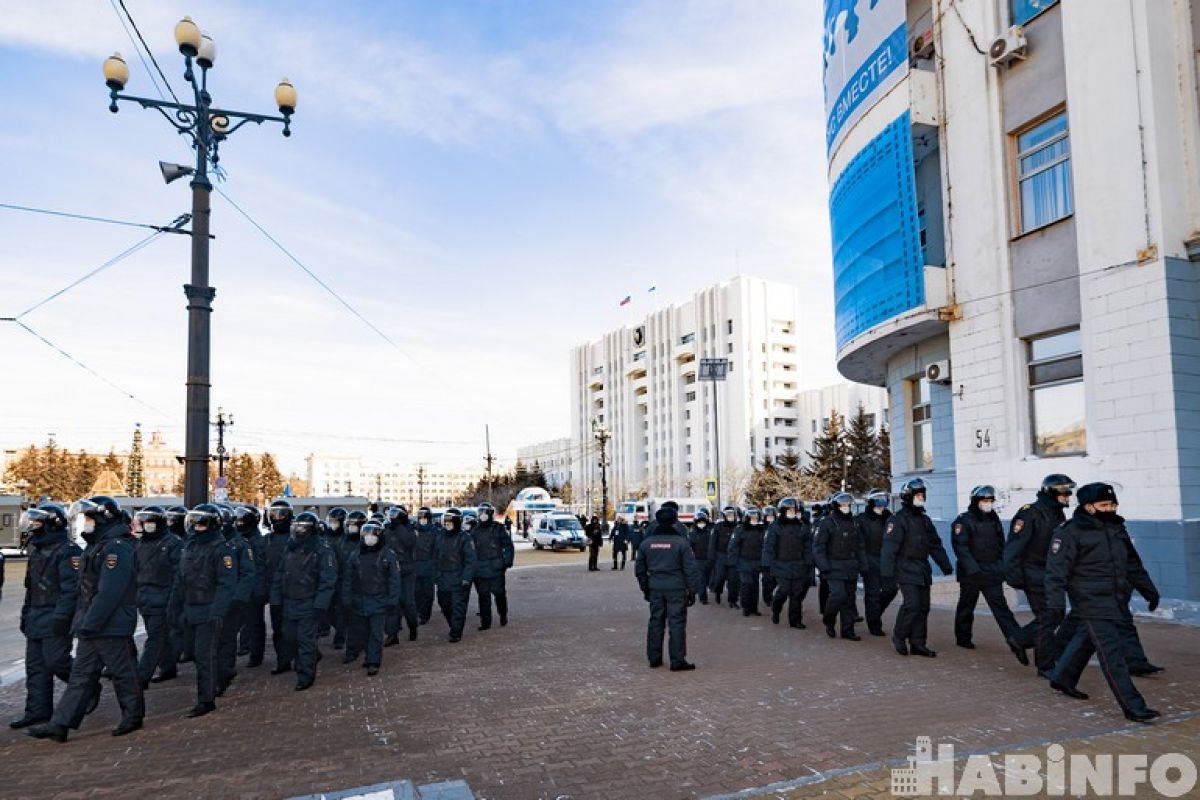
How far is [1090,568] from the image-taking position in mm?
6648

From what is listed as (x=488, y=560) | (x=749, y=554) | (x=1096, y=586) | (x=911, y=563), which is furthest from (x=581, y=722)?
(x=749, y=554)

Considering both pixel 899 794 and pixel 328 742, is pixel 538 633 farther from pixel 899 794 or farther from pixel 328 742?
pixel 899 794

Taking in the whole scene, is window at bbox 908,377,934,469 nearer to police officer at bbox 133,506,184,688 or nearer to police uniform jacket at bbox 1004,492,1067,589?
police uniform jacket at bbox 1004,492,1067,589

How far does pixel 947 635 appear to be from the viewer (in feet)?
35.3

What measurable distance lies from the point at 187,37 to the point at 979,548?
1158cm

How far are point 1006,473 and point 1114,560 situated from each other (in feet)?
28.7

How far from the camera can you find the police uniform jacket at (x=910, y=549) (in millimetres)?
9484

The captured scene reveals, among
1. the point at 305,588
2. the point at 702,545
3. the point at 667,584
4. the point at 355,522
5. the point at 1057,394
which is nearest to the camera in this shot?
the point at 305,588

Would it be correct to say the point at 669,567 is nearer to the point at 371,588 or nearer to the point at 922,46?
the point at 371,588

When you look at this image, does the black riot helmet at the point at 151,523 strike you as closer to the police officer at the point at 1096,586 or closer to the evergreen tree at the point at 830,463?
the police officer at the point at 1096,586

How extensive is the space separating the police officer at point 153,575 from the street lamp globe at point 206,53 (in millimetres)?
6318

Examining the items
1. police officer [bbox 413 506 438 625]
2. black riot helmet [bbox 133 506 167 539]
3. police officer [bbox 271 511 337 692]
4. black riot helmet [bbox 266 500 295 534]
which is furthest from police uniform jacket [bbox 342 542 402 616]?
police officer [bbox 413 506 438 625]

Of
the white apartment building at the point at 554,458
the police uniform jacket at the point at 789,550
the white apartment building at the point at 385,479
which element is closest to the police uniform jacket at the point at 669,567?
the police uniform jacket at the point at 789,550

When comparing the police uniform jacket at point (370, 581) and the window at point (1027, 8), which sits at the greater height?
the window at point (1027, 8)
